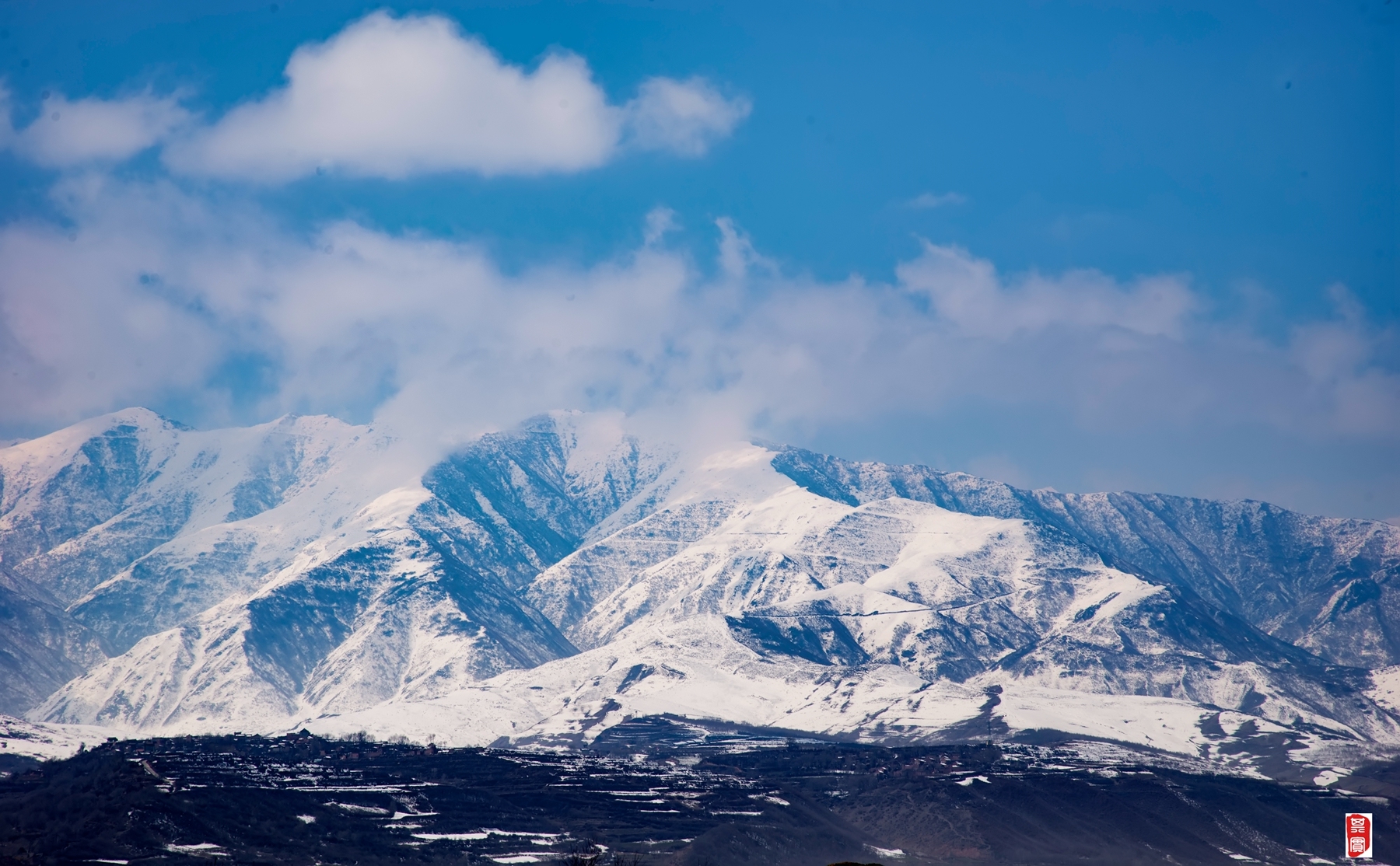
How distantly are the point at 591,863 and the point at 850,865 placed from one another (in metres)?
73.2

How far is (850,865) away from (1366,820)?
138 ft

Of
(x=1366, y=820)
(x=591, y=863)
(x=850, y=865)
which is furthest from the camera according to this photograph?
(x=591, y=863)

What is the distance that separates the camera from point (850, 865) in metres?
104

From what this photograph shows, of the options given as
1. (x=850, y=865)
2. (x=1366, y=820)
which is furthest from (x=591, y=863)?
(x=1366, y=820)

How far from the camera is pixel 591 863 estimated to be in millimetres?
171625

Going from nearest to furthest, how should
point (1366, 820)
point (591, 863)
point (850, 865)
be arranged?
point (850, 865) → point (1366, 820) → point (591, 863)

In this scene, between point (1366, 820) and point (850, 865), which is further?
point (1366, 820)

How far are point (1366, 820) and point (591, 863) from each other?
85267 mm

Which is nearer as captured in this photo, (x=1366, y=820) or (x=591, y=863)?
(x=1366, y=820)

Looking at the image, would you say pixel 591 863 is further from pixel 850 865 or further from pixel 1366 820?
pixel 1366 820

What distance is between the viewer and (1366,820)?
11662 cm
